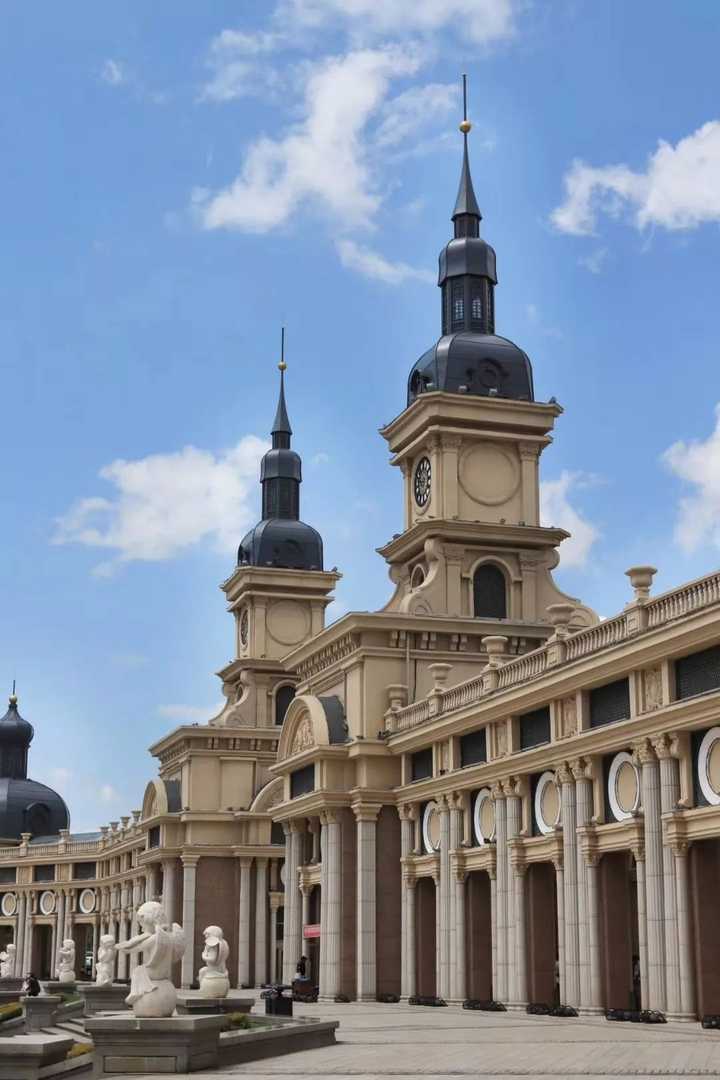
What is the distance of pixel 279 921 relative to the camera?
8731cm

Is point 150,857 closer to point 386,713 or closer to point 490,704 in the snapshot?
point 386,713

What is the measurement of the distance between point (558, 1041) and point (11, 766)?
375ft

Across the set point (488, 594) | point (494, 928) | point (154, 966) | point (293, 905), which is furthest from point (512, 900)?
point (154, 966)

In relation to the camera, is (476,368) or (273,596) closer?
(476,368)

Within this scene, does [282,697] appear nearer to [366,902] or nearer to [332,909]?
[332,909]

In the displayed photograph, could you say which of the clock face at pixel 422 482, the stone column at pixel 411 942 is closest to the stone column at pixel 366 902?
the stone column at pixel 411 942

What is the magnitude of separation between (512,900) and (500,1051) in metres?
19.0

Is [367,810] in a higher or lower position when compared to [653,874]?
higher

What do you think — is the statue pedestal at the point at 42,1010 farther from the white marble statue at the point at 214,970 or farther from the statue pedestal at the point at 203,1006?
the statue pedestal at the point at 203,1006

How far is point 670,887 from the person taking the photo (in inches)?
1556

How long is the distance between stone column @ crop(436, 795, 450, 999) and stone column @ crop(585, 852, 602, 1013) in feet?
36.6

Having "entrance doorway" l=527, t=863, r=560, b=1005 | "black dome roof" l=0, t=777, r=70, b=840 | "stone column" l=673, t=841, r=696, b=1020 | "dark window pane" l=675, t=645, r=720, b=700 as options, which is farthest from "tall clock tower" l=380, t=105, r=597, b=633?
"black dome roof" l=0, t=777, r=70, b=840

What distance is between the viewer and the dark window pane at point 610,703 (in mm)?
42500

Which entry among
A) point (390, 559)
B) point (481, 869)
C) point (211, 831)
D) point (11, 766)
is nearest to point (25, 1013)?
point (481, 869)
